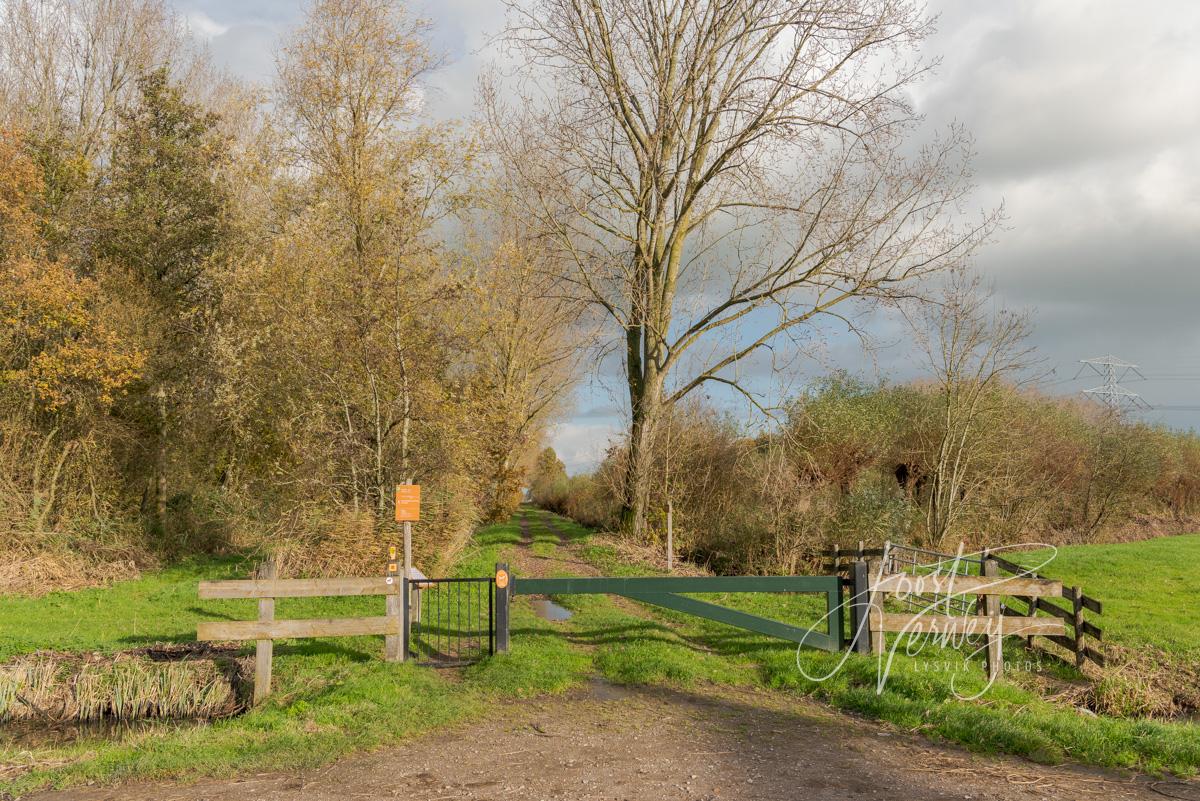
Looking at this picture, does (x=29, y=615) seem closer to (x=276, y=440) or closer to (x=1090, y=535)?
(x=276, y=440)

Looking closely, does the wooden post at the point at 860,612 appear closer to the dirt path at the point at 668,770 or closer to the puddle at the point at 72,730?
the dirt path at the point at 668,770

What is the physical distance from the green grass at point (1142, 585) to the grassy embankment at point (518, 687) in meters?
0.24

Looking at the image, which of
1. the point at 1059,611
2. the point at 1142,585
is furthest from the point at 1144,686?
the point at 1142,585

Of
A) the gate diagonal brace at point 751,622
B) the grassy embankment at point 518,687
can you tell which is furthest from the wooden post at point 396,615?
the gate diagonal brace at point 751,622

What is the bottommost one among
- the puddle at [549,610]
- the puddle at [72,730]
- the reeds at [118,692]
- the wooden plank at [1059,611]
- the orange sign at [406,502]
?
the puddle at [72,730]

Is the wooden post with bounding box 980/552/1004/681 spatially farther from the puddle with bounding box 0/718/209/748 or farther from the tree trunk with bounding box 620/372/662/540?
the tree trunk with bounding box 620/372/662/540

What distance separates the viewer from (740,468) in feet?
64.4

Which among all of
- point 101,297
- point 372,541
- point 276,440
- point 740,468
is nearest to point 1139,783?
point 372,541

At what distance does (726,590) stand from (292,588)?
501 centimetres

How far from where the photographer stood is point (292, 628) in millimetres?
8594

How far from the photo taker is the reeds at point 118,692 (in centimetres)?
915

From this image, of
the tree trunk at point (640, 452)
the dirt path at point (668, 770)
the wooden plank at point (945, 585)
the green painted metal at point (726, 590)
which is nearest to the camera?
the dirt path at point (668, 770)

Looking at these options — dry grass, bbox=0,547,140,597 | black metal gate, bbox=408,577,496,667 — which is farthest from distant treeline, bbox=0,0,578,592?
black metal gate, bbox=408,577,496,667

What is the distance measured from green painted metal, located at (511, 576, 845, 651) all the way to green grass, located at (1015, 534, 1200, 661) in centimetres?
555
